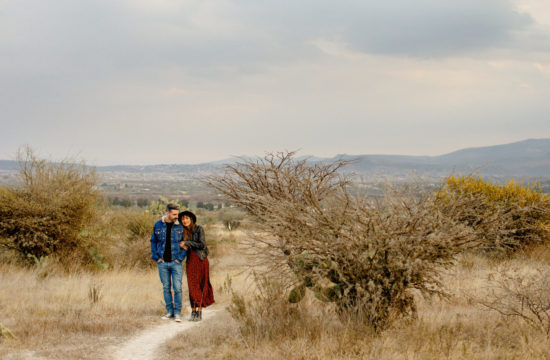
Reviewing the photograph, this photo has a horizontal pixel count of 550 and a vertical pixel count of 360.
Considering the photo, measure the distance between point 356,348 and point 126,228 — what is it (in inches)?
521

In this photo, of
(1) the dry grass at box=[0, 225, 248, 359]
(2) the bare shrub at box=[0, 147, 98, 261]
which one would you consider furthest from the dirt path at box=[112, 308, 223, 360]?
(2) the bare shrub at box=[0, 147, 98, 261]

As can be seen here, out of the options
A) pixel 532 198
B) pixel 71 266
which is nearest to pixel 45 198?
pixel 71 266

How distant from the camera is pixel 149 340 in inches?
300

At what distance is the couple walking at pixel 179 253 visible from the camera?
28.1ft

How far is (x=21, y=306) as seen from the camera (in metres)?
8.81

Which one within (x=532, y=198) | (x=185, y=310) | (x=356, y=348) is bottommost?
(x=185, y=310)

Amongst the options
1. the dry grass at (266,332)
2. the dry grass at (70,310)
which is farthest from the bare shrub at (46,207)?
the dry grass at (266,332)

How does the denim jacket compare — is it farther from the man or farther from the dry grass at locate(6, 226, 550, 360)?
the dry grass at locate(6, 226, 550, 360)

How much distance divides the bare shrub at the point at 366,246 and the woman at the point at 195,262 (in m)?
2.23

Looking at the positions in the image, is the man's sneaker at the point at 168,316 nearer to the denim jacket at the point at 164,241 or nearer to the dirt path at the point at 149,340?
the dirt path at the point at 149,340

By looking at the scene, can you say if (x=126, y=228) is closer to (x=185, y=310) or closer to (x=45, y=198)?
(x=45, y=198)

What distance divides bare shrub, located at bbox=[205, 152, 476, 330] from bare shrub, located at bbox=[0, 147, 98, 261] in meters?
9.35

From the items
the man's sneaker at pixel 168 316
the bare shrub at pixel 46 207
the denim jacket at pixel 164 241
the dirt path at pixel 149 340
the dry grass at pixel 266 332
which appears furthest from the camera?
the bare shrub at pixel 46 207

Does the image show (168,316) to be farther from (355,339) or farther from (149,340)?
(355,339)
